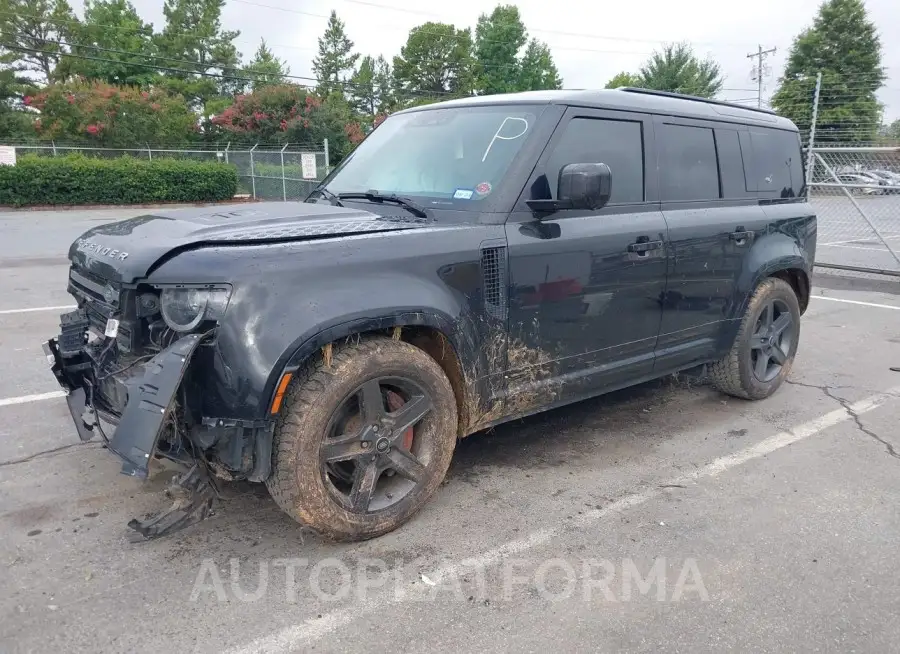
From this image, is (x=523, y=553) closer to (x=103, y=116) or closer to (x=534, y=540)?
(x=534, y=540)

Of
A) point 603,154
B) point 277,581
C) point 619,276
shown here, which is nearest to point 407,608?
point 277,581

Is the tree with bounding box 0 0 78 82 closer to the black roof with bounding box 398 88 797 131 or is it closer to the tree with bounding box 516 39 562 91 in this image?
the tree with bounding box 516 39 562 91

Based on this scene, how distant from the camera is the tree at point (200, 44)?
183 feet

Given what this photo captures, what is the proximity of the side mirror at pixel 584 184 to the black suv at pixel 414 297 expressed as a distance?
11 mm

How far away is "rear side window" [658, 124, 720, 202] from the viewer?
4270 millimetres

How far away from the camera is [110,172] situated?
80.7 ft

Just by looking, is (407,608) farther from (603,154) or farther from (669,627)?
(603,154)

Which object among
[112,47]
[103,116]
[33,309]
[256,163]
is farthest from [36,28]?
[33,309]

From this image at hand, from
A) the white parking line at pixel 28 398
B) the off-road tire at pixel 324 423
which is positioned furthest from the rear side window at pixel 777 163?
the white parking line at pixel 28 398

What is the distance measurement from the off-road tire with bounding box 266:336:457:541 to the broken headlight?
425 millimetres

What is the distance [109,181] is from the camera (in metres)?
24.6

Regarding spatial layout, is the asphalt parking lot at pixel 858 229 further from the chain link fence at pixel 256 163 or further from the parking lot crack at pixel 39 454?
the chain link fence at pixel 256 163

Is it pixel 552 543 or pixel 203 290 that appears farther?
pixel 552 543

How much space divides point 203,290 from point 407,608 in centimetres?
145
